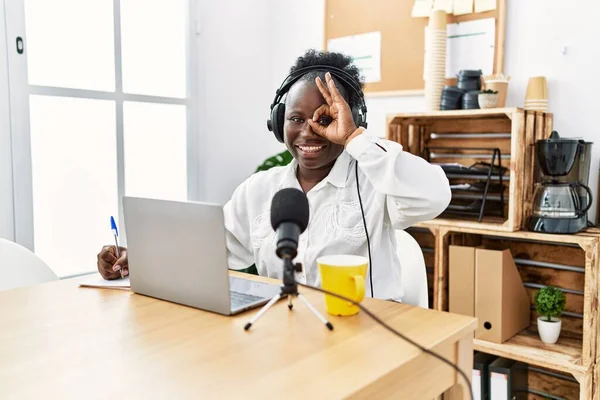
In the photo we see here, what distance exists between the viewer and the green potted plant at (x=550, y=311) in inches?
79.5

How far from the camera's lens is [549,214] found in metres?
1.97

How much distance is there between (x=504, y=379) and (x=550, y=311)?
0.31 metres

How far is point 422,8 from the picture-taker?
2.47 m

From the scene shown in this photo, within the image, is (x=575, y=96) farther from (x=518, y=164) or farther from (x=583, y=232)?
(x=583, y=232)

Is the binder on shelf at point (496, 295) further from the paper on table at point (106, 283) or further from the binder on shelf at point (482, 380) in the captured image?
the paper on table at point (106, 283)

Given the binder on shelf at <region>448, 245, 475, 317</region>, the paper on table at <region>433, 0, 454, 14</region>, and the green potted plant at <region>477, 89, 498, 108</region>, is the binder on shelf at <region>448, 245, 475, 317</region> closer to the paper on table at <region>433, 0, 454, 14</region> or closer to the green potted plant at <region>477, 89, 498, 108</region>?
the green potted plant at <region>477, 89, 498, 108</region>

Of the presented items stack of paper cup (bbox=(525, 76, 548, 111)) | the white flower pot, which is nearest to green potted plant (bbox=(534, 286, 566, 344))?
the white flower pot

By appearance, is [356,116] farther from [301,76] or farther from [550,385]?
[550,385]

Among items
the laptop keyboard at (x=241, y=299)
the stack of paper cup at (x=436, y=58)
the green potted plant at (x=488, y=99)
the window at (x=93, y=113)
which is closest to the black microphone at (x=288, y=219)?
the laptop keyboard at (x=241, y=299)

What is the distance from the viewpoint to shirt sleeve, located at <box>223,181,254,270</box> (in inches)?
58.9

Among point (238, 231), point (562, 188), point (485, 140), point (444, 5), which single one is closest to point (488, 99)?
point (485, 140)

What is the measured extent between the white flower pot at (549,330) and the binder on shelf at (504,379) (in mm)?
188

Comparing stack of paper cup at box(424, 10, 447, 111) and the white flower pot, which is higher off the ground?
stack of paper cup at box(424, 10, 447, 111)

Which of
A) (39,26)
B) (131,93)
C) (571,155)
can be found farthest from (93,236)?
(571,155)
